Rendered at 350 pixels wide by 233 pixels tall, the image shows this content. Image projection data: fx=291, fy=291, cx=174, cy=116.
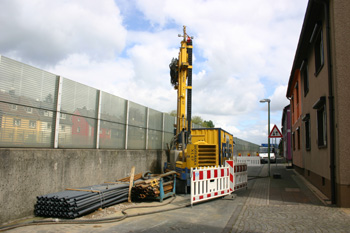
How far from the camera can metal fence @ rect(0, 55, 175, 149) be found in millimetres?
6820

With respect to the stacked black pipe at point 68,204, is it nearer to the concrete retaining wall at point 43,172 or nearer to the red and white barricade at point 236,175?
the concrete retaining wall at point 43,172

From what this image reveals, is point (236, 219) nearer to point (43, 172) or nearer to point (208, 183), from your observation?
point (208, 183)

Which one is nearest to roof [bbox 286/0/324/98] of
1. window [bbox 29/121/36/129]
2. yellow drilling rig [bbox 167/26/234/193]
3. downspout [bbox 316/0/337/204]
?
downspout [bbox 316/0/337/204]

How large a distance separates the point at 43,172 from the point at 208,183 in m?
4.83

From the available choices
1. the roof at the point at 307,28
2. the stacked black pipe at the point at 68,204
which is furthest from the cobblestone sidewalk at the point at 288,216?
the roof at the point at 307,28

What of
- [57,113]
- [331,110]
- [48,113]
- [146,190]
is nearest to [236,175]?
[146,190]

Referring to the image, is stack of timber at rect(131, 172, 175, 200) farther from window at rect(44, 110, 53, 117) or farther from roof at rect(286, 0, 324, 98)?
roof at rect(286, 0, 324, 98)

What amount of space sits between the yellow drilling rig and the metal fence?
2106mm

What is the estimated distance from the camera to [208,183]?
30.3 feet

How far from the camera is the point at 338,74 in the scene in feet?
26.2

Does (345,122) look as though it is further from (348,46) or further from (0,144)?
(0,144)

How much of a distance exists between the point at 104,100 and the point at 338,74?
299 inches

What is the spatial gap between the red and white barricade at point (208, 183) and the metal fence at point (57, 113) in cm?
372

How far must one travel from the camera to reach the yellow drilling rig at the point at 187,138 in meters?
11.2
